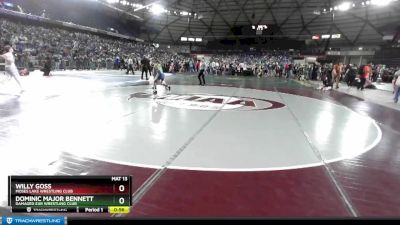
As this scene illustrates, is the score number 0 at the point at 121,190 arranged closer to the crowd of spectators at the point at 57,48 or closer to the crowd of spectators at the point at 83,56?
the crowd of spectators at the point at 83,56

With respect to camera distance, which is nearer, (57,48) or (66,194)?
(66,194)

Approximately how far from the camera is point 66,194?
8.16 feet

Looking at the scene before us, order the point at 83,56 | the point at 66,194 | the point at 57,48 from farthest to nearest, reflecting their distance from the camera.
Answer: the point at 83,56 < the point at 57,48 < the point at 66,194

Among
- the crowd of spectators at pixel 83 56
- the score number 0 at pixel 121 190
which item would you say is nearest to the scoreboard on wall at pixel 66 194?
the score number 0 at pixel 121 190

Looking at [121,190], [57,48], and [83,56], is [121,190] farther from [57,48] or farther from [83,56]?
[83,56]

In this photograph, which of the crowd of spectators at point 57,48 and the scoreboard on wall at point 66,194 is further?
the crowd of spectators at point 57,48

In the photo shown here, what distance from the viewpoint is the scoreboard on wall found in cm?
247

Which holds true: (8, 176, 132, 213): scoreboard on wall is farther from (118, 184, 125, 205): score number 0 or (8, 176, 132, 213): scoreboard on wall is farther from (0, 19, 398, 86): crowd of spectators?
(0, 19, 398, 86): crowd of spectators

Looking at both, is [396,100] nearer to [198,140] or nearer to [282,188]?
[198,140]

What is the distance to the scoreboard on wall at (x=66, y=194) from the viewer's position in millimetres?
2467

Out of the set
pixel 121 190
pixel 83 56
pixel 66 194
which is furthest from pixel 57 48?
pixel 121 190

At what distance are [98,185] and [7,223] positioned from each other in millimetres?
654

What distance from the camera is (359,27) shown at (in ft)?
145

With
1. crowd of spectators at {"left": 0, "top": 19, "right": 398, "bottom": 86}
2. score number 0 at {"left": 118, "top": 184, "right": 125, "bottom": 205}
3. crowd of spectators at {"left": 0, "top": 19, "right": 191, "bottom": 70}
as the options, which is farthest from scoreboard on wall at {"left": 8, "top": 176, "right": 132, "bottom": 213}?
crowd of spectators at {"left": 0, "top": 19, "right": 191, "bottom": 70}
